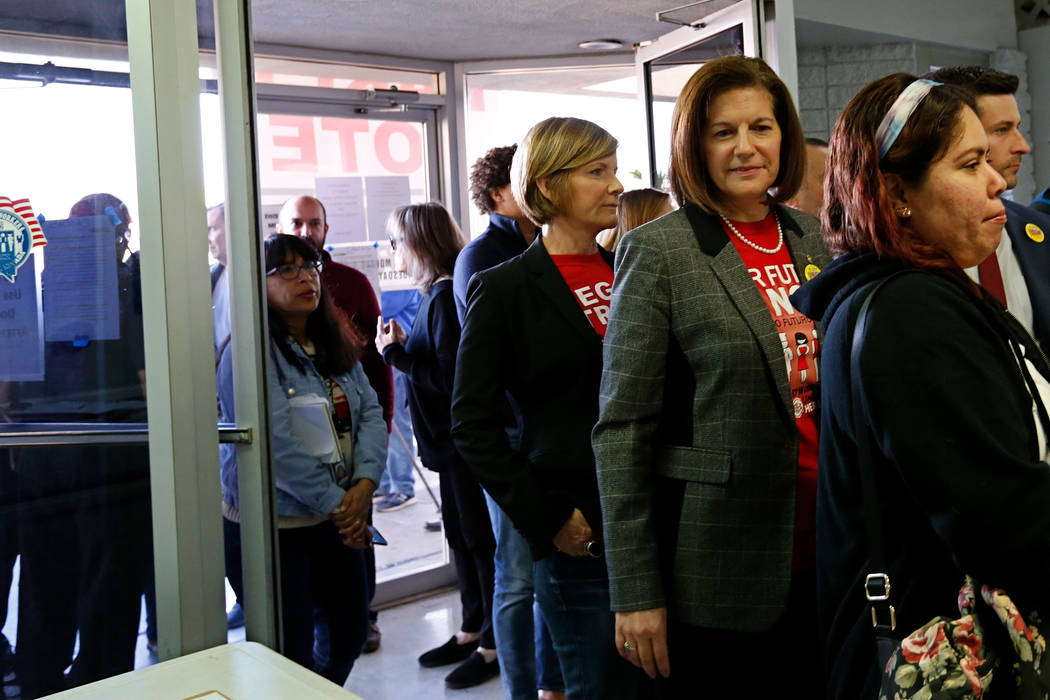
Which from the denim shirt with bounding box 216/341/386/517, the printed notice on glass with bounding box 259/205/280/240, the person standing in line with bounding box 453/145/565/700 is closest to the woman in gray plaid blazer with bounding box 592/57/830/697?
the person standing in line with bounding box 453/145/565/700

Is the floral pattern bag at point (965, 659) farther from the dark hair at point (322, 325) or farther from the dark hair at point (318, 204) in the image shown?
the dark hair at point (318, 204)

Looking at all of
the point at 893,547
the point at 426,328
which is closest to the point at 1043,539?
the point at 893,547

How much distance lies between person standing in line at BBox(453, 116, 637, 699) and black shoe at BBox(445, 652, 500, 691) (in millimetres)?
1426

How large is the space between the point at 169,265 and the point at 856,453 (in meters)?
0.98

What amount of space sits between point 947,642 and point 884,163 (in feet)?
1.98

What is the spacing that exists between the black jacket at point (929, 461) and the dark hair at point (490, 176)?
1.96 metres

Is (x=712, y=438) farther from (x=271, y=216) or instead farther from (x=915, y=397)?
(x=271, y=216)

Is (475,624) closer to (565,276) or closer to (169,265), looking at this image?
(565,276)

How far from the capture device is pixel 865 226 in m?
1.24

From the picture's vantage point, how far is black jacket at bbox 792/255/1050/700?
108cm

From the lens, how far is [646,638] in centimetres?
152

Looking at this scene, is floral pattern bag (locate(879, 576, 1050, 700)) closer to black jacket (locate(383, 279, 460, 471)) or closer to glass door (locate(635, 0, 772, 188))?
black jacket (locate(383, 279, 460, 471))

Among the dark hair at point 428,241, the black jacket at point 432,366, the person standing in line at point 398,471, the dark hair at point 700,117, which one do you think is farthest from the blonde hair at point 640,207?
the person standing in line at point 398,471

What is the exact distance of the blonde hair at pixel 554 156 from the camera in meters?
2.03
